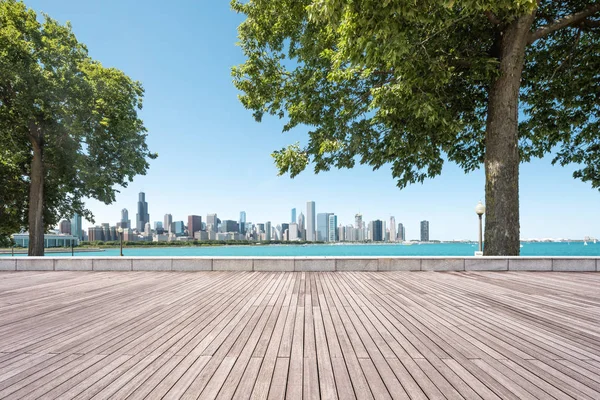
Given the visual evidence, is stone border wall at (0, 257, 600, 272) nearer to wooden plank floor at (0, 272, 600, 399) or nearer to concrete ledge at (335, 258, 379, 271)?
concrete ledge at (335, 258, 379, 271)

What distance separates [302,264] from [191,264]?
11.0 ft

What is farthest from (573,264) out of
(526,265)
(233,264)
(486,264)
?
(233,264)

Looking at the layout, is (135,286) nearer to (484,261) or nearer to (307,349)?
(307,349)

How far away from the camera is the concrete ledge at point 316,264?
29.6 feet

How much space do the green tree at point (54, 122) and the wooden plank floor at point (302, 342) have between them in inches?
531

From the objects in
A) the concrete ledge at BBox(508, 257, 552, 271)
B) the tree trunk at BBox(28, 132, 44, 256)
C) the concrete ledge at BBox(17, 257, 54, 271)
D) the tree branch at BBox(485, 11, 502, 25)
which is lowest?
the concrete ledge at BBox(17, 257, 54, 271)

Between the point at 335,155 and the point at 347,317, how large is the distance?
8.77 m

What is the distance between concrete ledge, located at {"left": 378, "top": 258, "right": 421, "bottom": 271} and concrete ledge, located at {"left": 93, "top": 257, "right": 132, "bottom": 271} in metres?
7.63

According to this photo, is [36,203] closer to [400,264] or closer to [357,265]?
[357,265]

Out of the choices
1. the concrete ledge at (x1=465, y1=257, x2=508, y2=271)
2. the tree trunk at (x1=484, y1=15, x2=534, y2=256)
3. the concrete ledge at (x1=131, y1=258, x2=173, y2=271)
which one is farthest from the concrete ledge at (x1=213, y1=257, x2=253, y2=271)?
the tree trunk at (x1=484, y1=15, x2=534, y2=256)

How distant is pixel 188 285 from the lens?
7.08m

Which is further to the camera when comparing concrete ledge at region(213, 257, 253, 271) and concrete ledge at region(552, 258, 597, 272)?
concrete ledge at region(213, 257, 253, 271)

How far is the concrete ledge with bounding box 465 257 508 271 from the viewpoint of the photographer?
8.79 metres

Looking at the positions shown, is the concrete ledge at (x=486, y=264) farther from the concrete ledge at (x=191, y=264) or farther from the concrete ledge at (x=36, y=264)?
the concrete ledge at (x=36, y=264)
